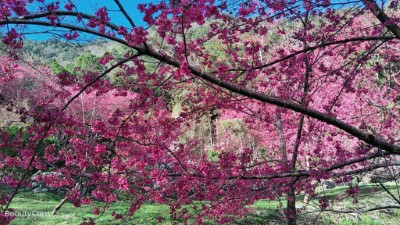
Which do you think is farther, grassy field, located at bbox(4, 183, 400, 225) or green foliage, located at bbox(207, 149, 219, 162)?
green foliage, located at bbox(207, 149, 219, 162)

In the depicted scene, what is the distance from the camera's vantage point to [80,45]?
2453mm

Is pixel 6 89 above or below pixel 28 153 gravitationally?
above

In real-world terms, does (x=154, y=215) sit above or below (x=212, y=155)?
below

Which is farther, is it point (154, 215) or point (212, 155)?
point (212, 155)

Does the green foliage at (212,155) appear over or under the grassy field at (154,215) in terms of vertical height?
over

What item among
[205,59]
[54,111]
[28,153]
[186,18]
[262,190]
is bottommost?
[262,190]

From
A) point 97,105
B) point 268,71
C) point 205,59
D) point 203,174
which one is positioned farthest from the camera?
point 97,105

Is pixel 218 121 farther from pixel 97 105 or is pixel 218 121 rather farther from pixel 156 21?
pixel 156 21

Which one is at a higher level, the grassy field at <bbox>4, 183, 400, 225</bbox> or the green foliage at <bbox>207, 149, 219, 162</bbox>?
the green foliage at <bbox>207, 149, 219, 162</bbox>

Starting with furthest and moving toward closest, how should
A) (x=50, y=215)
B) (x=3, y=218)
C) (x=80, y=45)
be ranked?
(x=50, y=215)
(x=80, y=45)
(x=3, y=218)

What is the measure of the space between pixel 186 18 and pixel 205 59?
1.75 metres

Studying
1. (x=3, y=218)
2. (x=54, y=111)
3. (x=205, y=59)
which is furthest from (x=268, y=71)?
(x=3, y=218)

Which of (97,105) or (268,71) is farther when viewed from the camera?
(97,105)

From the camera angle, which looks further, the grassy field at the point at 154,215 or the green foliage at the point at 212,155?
the green foliage at the point at 212,155
